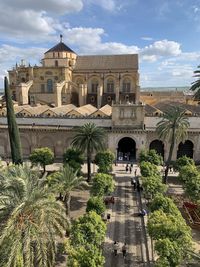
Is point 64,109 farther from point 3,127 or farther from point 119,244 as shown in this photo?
point 119,244

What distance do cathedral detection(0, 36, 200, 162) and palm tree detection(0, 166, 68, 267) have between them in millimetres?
20448

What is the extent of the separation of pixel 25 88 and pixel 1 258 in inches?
1535

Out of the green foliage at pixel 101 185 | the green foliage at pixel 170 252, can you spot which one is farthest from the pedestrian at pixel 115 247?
the green foliage at pixel 101 185

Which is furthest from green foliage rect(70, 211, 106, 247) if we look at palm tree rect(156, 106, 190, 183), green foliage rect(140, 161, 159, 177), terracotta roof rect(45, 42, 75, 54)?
terracotta roof rect(45, 42, 75, 54)

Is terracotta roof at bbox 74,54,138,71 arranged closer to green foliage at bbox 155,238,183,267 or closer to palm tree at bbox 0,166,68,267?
green foliage at bbox 155,238,183,267

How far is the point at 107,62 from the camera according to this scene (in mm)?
53719

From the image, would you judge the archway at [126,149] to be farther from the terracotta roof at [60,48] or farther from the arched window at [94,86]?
the terracotta roof at [60,48]

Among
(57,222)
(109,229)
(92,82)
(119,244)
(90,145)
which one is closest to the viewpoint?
(57,222)

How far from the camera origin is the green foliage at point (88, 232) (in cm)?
1377

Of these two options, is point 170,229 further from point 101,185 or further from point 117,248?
point 101,185

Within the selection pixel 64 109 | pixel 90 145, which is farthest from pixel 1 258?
pixel 64 109

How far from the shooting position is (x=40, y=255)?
460 inches

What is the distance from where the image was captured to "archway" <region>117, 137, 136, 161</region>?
3416 centimetres

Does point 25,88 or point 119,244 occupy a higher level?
point 25,88
